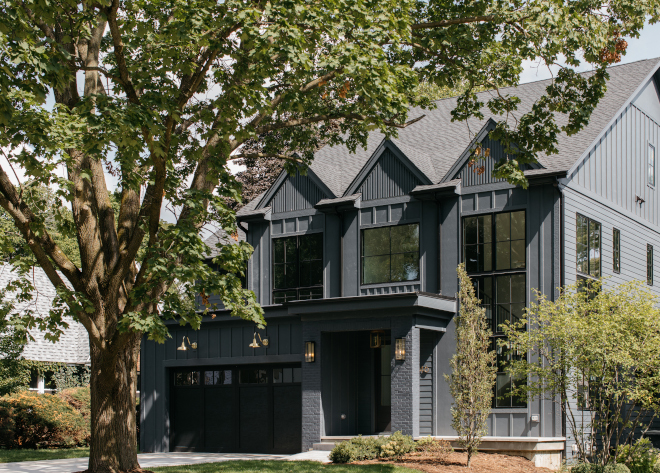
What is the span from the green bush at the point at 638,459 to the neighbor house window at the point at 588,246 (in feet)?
16.2

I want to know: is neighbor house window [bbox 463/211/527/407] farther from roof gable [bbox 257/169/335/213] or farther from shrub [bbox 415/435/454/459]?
roof gable [bbox 257/169/335/213]

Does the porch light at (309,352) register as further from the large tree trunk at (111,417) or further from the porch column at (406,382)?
the large tree trunk at (111,417)

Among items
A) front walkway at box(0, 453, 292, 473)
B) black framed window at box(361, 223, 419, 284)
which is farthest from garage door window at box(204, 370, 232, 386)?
black framed window at box(361, 223, 419, 284)

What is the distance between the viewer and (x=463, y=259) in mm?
19641

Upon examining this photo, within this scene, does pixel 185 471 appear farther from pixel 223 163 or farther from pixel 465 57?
pixel 465 57

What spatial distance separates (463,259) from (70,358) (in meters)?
20.3

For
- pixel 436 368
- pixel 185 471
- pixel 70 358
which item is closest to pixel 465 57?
pixel 436 368

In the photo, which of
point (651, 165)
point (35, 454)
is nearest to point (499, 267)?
A: point (651, 165)

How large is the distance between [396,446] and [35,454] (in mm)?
11084

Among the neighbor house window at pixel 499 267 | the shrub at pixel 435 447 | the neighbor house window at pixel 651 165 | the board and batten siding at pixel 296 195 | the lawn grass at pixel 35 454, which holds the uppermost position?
the neighbor house window at pixel 651 165

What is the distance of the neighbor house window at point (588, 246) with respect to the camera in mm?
19469

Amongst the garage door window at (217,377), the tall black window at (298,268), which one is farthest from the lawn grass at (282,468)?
the garage door window at (217,377)

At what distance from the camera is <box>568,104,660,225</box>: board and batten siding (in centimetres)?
2053

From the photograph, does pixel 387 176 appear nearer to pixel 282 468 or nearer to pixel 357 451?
pixel 357 451
